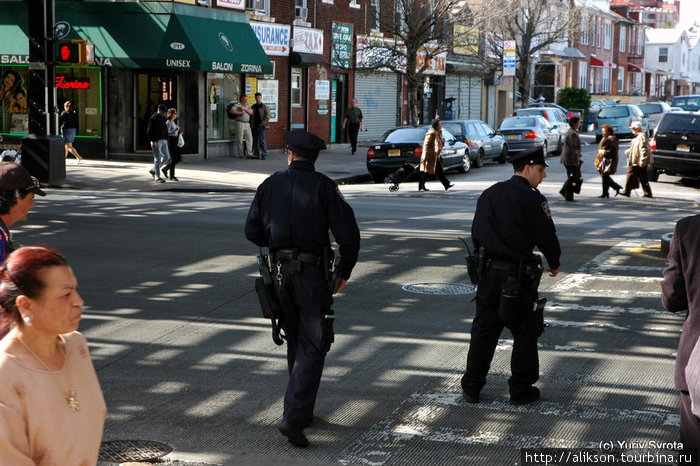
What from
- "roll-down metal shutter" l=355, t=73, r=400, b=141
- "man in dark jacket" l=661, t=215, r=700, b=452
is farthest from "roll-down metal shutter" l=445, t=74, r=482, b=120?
"man in dark jacket" l=661, t=215, r=700, b=452

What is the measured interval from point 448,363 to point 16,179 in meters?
3.79

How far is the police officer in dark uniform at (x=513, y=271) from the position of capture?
6617 millimetres

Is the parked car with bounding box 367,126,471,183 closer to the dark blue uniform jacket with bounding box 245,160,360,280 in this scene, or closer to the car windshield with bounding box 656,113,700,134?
the car windshield with bounding box 656,113,700,134

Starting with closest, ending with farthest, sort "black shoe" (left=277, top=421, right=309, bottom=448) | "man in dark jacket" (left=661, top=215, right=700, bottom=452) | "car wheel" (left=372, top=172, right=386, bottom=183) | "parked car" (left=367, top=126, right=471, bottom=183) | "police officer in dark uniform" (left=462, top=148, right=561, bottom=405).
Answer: "man in dark jacket" (left=661, top=215, right=700, bottom=452), "black shoe" (left=277, top=421, right=309, bottom=448), "police officer in dark uniform" (left=462, top=148, right=561, bottom=405), "parked car" (left=367, top=126, right=471, bottom=183), "car wheel" (left=372, top=172, right=386, bottom=183)

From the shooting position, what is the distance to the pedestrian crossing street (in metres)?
5.83

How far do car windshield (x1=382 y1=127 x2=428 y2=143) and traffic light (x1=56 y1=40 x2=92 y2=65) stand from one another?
335 inches

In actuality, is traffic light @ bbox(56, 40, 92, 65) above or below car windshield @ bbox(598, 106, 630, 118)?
above

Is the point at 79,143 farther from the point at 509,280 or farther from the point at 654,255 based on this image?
the point at 509,280

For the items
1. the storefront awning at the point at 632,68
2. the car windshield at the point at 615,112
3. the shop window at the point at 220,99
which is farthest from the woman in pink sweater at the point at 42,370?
the storefront awning at the point at 632,68

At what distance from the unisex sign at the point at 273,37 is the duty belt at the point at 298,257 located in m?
26.5

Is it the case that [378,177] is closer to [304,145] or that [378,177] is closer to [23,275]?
[304,145]

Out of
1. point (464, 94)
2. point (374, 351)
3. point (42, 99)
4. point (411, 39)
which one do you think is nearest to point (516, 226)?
point (374, 351)

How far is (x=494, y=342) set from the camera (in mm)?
6766

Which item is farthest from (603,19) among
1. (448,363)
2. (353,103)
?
(448,363)
